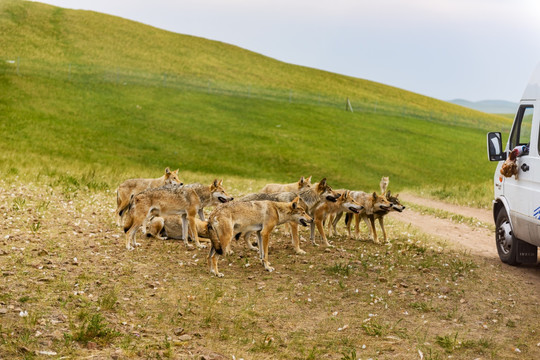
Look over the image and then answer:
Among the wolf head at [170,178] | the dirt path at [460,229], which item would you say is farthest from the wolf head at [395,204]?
the wolf head at [170,178]

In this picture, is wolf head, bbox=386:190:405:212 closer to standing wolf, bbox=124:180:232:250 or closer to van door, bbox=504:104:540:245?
van door, bbox=504:104:540:245

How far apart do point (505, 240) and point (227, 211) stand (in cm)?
804

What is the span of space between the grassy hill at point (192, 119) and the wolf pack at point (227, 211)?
11.4 m

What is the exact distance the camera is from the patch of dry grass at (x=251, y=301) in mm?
10820

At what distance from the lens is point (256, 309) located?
12688 mm

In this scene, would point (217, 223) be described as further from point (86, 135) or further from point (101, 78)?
point (101, 78)

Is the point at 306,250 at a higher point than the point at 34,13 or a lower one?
lower

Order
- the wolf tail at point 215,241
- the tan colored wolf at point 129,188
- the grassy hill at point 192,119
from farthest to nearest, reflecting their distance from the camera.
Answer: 1. the grassy hill at point 192,119
2. the tan colored wolf at point 129,188
3. the wolf tail at point 215,241

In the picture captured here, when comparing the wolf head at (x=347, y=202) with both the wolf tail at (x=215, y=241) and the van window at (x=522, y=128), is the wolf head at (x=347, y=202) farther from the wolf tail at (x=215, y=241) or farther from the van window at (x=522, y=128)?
the wolf tail at (x=215, y=241)

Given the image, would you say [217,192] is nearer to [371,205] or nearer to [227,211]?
[227,211]

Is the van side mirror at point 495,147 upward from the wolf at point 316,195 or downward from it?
upward

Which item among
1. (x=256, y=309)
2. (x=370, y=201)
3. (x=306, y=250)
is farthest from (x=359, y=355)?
(x=370, y=201)

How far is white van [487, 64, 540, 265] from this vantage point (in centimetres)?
1427

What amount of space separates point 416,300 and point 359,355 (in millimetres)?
3446
